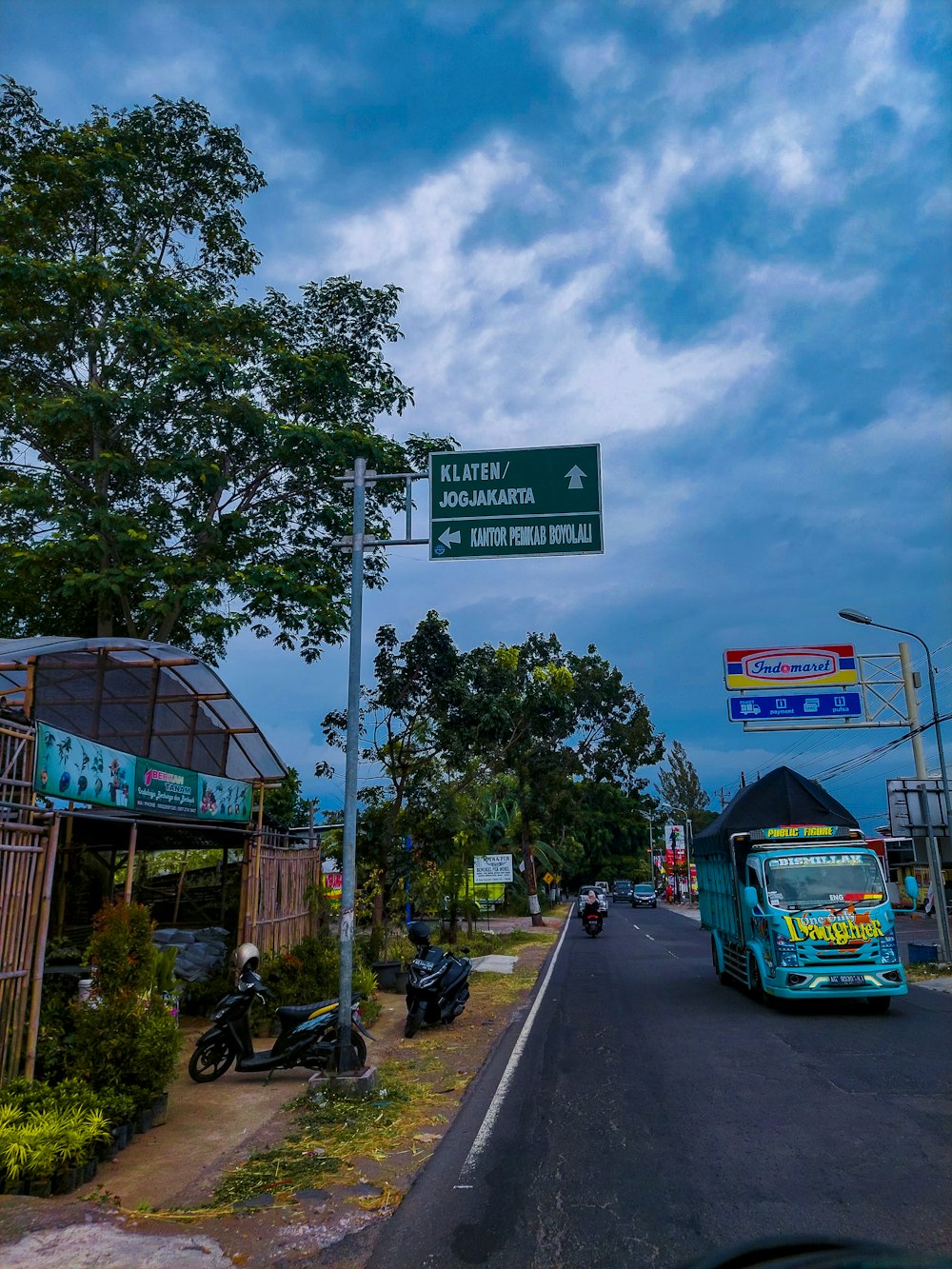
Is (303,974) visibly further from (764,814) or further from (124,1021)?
(764,814)

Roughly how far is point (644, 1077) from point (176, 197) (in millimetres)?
17223

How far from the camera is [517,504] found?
9359 mm

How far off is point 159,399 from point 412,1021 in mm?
10738

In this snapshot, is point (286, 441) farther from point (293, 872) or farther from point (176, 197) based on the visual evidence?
point (293, 872)

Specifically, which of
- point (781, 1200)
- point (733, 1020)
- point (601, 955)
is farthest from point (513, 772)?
point (781, 1200)

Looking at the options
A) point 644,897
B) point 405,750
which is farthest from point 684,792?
point 405,750

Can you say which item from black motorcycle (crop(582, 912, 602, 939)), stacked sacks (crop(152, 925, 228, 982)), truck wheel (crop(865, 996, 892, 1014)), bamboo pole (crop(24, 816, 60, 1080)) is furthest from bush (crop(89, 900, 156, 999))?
black motorcycle (crop(582, 912, 602, 939))

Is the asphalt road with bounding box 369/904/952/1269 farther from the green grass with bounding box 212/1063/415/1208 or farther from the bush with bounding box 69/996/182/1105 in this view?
the bush with bounding box 69/996/182/1105

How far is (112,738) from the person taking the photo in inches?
585

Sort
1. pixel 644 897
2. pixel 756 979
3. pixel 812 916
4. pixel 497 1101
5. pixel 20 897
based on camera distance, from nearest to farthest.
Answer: pixel 20 897 → pixel 497 1101 → pixel 812 916 → pixel 756 979 → pixel 644 897

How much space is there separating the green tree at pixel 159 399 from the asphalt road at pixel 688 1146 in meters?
9.30

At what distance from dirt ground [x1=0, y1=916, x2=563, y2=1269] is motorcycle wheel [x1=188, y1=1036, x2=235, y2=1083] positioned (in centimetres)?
13

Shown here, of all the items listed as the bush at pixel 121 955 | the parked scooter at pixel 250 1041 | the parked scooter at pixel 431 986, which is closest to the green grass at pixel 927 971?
the parked scooter at pixel 431 986

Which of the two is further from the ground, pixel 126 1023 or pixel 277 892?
pixel 277 892
